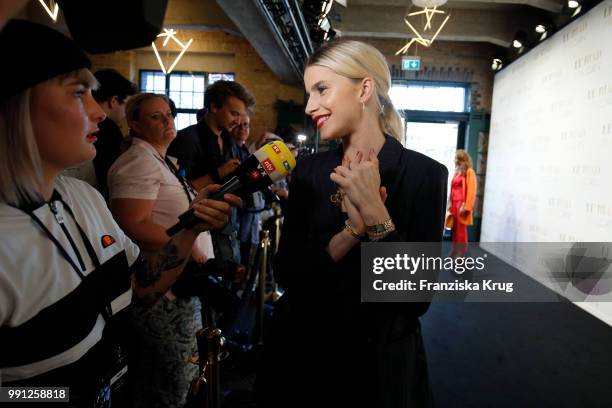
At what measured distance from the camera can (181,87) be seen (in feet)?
31.0

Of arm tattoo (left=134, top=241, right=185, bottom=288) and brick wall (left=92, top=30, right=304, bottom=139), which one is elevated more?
brick wall (left=92, top=30, right=304, bottom=139)

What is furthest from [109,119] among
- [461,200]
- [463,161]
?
[463,161]

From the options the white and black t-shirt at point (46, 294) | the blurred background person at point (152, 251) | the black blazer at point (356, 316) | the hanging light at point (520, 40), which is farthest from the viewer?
the hanging light at point (520, 40)

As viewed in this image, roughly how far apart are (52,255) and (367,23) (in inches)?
293

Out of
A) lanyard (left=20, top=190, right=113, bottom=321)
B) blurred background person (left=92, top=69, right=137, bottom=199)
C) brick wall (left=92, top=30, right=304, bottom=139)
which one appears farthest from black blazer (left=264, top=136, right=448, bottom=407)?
brick wall (left=92, top=30, right=304, bottom=139)

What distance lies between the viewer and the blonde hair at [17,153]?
0.78 meters

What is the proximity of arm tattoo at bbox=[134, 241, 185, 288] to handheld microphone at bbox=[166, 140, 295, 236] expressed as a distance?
17 cm

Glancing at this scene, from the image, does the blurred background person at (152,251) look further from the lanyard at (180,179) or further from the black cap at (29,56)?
the black cap at (29,56)

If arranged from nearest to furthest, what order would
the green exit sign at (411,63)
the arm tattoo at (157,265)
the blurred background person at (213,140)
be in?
1. the arm tattoo at (157,265)
2. the blurred background person at (213,140)
3. the green exit sign at (411,63)

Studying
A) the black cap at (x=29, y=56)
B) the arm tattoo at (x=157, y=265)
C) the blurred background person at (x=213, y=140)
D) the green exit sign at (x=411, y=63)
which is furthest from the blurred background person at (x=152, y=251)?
the green exit sign at (x=411, y=63)

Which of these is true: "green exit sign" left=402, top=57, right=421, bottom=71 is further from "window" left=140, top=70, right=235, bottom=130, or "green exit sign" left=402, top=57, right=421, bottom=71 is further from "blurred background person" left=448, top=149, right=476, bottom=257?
"window" left=140, top=70, right=235, bottom=130

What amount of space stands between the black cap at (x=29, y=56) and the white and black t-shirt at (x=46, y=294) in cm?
24

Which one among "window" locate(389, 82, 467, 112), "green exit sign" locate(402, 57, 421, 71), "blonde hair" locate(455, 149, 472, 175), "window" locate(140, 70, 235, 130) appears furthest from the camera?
"window" locate(140, 70, 235, 130)

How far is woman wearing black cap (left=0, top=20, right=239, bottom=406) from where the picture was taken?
0.75m
